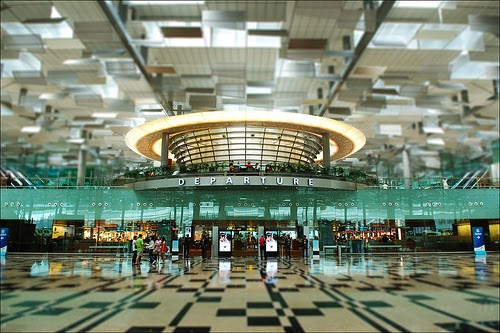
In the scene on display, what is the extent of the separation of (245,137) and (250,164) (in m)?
8.74

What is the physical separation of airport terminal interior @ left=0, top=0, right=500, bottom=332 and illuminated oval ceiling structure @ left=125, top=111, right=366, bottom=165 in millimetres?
248

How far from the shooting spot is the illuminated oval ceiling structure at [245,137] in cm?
2516

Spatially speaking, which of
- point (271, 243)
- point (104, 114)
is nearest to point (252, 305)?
point (271, 243)

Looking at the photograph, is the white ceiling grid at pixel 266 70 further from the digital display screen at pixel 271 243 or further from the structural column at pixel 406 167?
the digital display screen at pixel 271 243

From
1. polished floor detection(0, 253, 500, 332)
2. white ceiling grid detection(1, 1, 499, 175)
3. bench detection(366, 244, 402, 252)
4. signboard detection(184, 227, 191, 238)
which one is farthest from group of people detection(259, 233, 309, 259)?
polished floor detection(0, 253, 500, 332)

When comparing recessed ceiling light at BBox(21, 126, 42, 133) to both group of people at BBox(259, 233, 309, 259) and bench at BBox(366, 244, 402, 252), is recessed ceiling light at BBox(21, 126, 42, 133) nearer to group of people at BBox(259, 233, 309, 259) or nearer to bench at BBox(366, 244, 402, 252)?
group of people at BBox(259, 233, 309, 259)

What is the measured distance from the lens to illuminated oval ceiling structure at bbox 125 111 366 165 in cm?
2516

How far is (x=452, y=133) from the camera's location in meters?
22.0

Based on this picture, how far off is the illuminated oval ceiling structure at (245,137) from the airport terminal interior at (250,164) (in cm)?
25

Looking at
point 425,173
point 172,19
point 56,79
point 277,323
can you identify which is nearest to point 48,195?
point 56,79

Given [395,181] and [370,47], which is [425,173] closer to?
[395,181]

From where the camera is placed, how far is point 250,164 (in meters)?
24.4

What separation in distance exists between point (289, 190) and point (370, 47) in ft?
47.0

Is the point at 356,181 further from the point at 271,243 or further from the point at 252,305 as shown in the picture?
the point at 252,305
